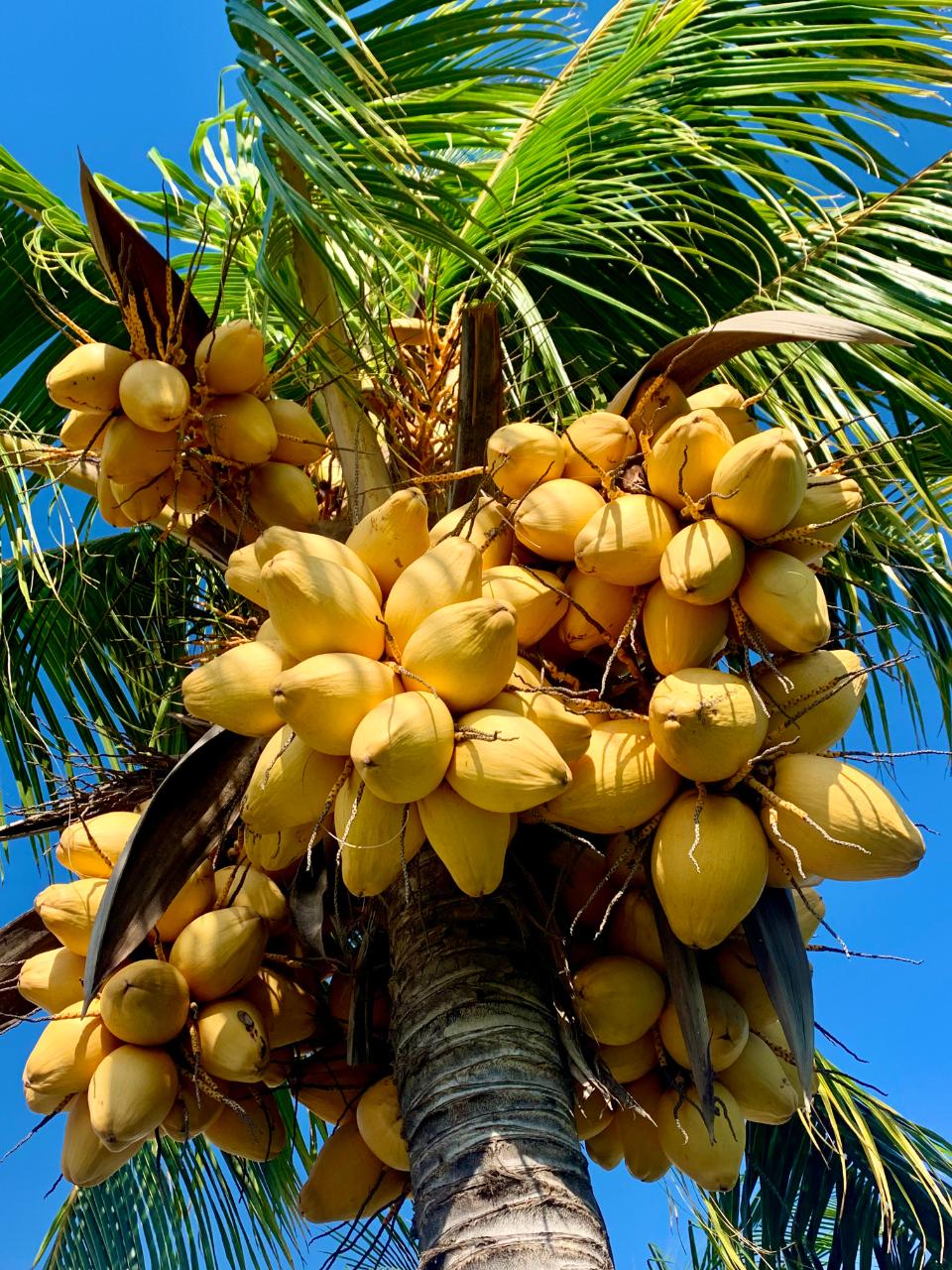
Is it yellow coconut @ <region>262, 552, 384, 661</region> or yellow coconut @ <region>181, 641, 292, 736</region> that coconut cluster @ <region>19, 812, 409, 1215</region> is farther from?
yellow coconut @ <region>262, 552, 384, 661</region>

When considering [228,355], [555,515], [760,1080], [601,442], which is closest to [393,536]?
[555,515]

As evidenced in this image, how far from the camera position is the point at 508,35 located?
237 cm

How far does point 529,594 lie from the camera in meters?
1.60

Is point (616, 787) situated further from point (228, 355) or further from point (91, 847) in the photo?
point (228, 355)

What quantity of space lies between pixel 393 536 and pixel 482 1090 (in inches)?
27.3

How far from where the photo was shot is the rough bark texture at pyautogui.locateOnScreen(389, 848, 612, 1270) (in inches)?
52.1

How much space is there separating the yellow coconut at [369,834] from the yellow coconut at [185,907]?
0.39 metres

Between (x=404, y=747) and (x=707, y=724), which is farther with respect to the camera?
(x=707, y=724)

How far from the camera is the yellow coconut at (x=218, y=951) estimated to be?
5.40 feet

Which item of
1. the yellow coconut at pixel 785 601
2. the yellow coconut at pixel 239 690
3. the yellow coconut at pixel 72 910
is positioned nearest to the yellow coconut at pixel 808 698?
the yellow coconut at pixel 785 601

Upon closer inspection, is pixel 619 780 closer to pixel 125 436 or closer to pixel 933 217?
pixel 125 436

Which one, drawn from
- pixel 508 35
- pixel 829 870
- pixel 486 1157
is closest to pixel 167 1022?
pixel 486 1157

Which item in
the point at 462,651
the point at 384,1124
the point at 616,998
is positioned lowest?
the point at 384,1124

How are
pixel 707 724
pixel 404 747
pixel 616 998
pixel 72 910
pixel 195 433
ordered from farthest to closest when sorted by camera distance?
1. pixel 195 433
2. pixel 72 910
3. pixel 616 998
4. pixel 707 724
5. pixel 404 747
